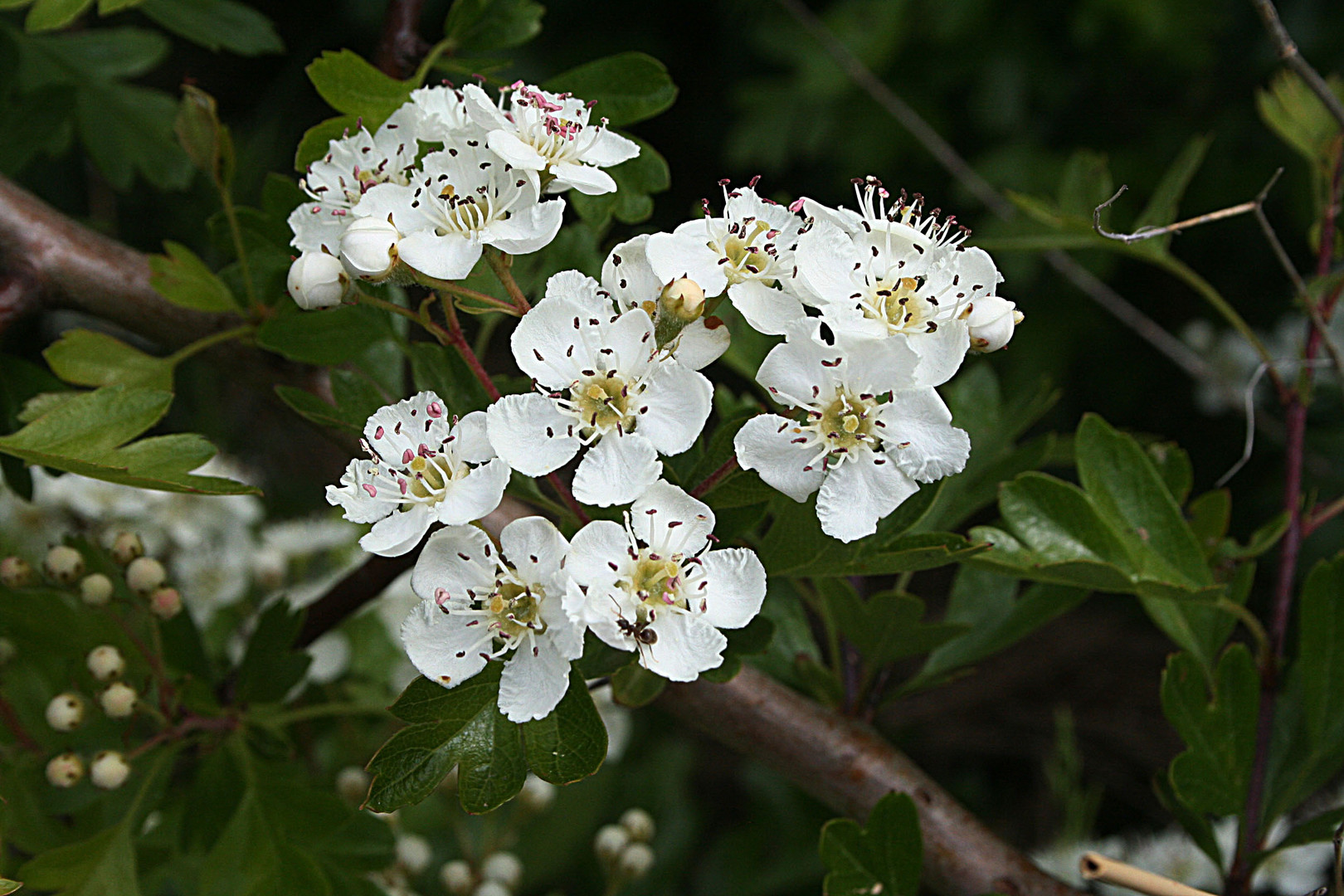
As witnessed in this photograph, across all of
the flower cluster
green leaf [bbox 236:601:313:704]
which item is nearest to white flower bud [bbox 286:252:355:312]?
the flower cluster

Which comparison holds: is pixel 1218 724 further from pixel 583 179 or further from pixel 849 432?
pixel 583 179

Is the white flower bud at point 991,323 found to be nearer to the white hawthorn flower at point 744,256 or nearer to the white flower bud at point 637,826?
the white hawthorn flower at point 744,256

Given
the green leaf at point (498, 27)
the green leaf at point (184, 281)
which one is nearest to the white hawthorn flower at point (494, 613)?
the green leaf at point (184, 281)

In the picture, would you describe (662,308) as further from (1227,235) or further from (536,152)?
(1227,235)

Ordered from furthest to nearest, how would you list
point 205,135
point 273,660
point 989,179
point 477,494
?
point 989,179 < point 273,660 < point 205,135 < point 477,494

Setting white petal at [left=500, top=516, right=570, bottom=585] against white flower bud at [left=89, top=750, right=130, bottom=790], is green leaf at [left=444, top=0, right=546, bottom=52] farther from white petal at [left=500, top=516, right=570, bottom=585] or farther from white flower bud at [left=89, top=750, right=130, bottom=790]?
white flower bud at [left=89, top=750, right=130, bottom=790]

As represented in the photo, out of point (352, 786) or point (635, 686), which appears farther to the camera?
point (352, 786)

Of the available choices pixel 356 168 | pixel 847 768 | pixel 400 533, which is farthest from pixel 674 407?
pixel 847 768
